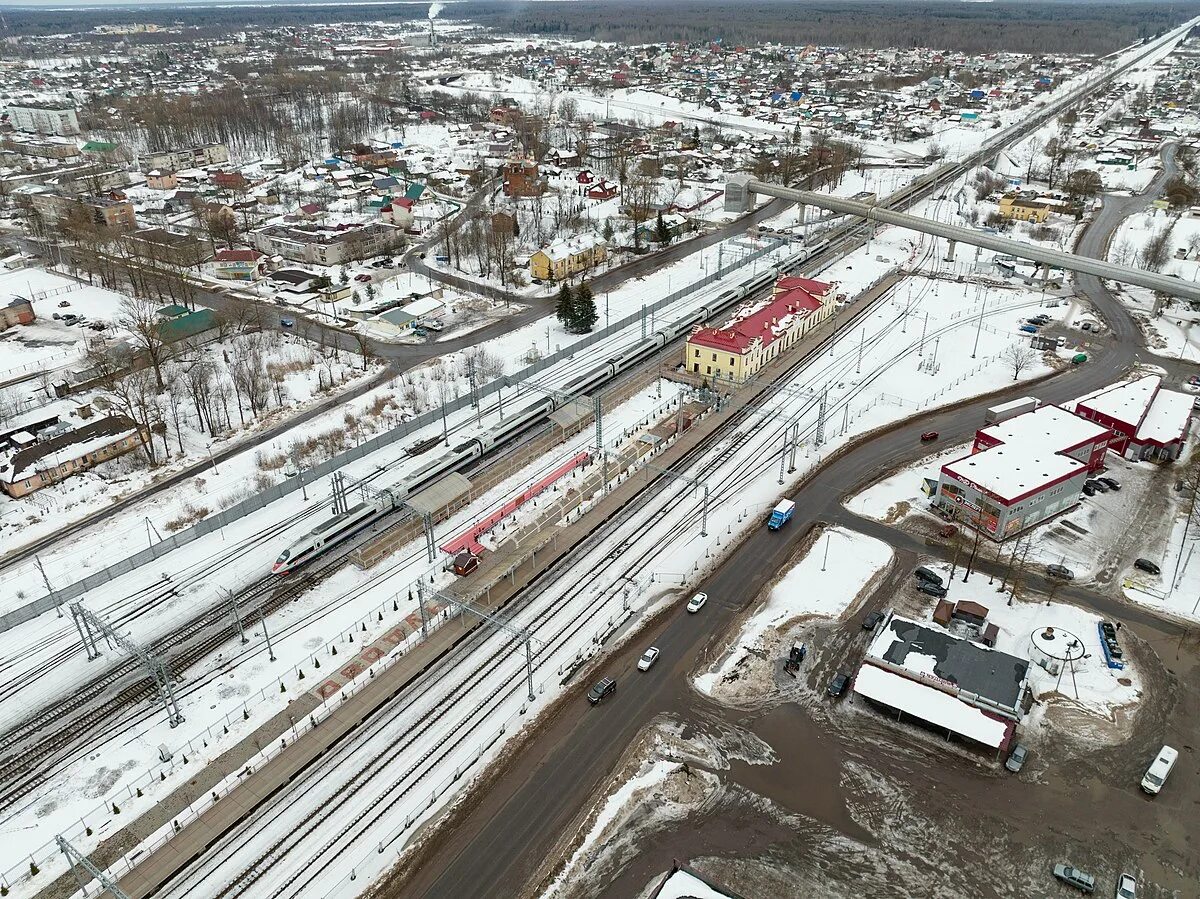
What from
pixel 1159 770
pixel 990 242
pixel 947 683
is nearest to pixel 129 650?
pixel 947 683

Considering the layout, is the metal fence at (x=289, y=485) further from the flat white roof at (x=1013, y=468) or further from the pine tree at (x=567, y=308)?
the flat white roof at (x=1013, y=468)

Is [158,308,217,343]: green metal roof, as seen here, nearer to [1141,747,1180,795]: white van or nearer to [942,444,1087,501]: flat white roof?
[942,444,1087,501]: flat white roof

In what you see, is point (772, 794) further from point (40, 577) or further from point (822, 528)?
point (40, 577)

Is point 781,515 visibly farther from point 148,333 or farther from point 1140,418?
point 148,333

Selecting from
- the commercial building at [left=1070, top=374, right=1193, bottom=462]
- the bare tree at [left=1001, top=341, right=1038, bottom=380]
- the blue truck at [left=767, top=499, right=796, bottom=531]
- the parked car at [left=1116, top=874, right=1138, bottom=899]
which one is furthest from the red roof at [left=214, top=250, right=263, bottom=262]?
the parked car at [left=1116, top=874, right=1138, bottom=899]

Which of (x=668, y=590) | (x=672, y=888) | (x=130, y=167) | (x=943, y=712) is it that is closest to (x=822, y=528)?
(x=668, y=590)
